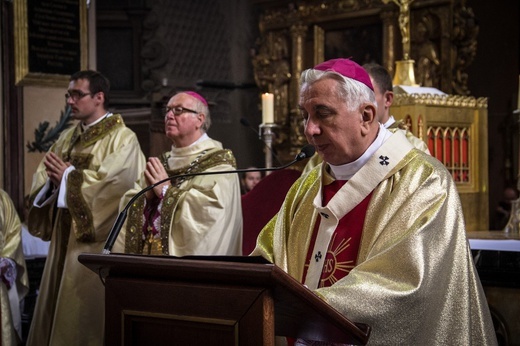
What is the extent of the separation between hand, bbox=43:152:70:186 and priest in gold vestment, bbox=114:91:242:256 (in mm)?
462

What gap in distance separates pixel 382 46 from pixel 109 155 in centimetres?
584

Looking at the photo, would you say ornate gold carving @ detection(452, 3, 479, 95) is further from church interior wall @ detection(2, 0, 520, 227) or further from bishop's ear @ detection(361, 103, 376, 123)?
bishop's ear @ detection(361, 103, 376, 123)

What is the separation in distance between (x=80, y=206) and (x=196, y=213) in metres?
0.87

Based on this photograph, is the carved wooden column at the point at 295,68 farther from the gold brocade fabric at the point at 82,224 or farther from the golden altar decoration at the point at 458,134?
the gold brocade fabric at the point at 82,224

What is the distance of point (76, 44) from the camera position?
7.64 meters

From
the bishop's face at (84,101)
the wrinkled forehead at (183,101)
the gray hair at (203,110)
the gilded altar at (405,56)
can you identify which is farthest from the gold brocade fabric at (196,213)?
the gilded altar at (405,56)

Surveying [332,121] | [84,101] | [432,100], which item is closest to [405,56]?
[432,100]

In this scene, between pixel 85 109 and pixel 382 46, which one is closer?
pixel 85 109

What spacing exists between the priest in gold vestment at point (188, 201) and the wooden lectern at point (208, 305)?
7.94 feet

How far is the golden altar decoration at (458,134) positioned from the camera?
5250mm

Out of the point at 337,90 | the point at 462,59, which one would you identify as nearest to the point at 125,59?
the point at 462,59

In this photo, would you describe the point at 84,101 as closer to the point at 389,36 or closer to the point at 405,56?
the point at 405,56

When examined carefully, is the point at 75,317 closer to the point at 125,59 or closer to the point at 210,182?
the point at 210,182

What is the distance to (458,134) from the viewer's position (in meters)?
5.52
